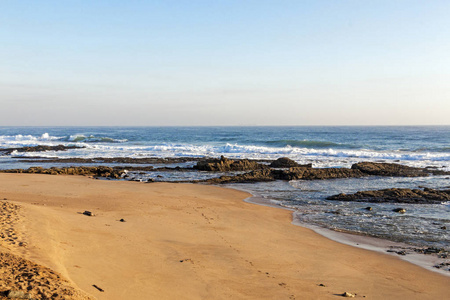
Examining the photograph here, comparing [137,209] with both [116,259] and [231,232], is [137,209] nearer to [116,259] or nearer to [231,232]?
[231,232]

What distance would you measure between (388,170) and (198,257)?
57.7 ft

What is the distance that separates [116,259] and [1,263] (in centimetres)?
212

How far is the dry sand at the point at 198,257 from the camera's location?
5.45 metres

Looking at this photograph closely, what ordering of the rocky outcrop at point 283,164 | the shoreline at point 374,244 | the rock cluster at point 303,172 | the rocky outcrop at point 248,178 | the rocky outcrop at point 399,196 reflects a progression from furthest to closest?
1. the rocky outcrop at point 283,164
2. the rock cluster at point 303,172
3. the rocky outcrop at point 248,178
4. the rocky outcrop at point 399,196
5. the shoreline at point 374,244

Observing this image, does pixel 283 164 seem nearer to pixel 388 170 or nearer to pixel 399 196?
pixel 388 170

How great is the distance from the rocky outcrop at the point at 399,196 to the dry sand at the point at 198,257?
4.35 metres

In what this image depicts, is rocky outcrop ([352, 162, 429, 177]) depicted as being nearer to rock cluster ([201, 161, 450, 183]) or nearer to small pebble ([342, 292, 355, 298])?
rock cluster ([201, 161, 450, 183])

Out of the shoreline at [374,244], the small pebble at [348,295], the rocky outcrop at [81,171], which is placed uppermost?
the rocky outcrop at [81,171]

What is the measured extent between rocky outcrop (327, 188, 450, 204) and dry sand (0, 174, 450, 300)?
171 inches

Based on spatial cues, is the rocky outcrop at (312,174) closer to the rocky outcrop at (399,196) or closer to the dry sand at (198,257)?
the rocky outcrop at (399,196)

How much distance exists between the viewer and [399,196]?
540 inches

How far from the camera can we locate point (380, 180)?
18750 mm

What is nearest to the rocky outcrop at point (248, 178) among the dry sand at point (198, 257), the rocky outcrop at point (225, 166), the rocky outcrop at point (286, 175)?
the rocky outcrop at point (286, 175)

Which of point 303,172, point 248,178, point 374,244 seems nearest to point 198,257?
point 374,244
